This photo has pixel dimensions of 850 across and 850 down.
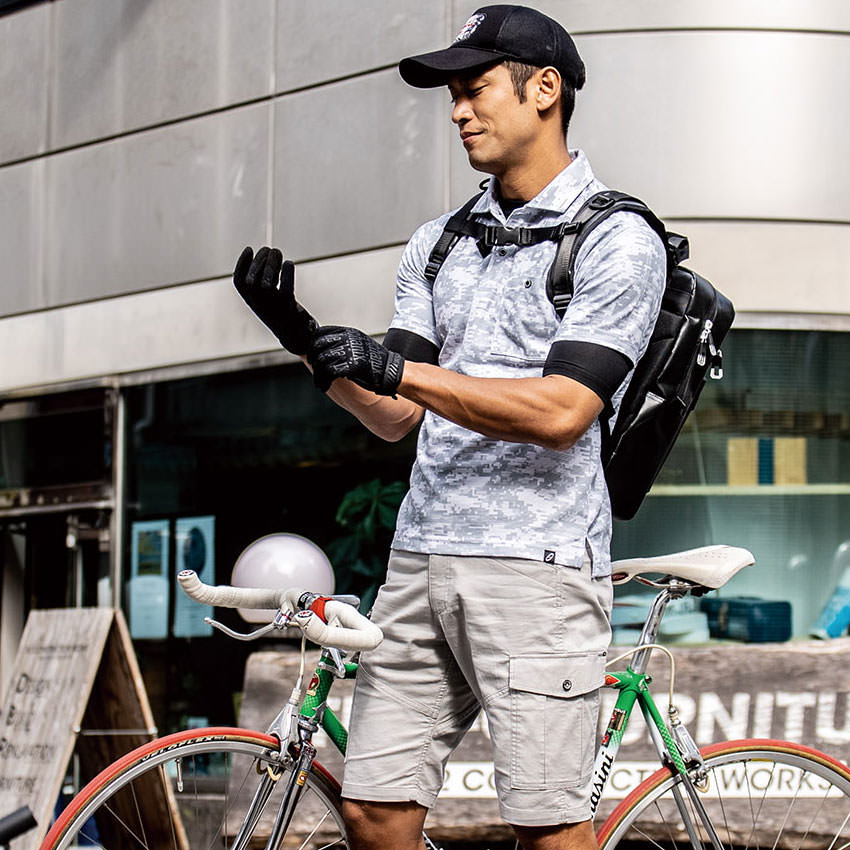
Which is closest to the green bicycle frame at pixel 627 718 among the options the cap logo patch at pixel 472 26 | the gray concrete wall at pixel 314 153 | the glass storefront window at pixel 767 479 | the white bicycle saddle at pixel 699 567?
the white bicycle saddle at pixel 699 567

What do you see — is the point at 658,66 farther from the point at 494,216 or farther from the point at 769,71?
the point at 494,216

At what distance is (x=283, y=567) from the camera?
6715mm

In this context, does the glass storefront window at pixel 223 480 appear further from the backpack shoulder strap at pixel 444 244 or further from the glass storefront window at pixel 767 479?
the backpack shoulder strap at pixel 444 244

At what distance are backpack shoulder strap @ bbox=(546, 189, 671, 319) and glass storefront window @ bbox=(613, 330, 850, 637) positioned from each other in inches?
192

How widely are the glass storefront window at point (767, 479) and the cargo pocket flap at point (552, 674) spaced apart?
4.87 m

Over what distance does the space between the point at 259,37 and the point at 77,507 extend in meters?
3.13

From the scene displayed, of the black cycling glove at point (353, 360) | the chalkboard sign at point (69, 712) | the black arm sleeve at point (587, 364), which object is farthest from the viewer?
the chalkboard sign at point (69, 712)

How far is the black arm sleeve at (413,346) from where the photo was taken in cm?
288

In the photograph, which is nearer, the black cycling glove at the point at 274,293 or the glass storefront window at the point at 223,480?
the black cycling glove at the point at 274,293

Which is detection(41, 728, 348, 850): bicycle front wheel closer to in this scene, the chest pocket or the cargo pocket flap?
the cargo pocket flap

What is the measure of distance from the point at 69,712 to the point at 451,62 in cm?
419

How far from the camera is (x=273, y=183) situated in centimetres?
843

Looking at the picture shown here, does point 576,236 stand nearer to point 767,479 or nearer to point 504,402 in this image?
point 504,402

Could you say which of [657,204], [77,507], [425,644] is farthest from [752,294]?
[425,644]
